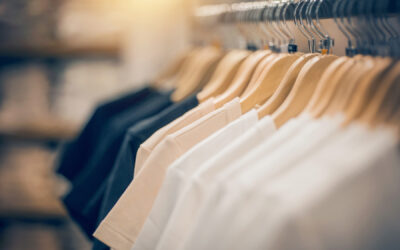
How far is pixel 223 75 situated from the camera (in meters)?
0.82

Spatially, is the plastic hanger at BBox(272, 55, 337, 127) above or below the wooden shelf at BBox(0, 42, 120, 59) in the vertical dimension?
above

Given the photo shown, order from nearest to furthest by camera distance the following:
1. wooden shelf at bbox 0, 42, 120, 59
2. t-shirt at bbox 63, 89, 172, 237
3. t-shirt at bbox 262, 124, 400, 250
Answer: t-shirt at bbox 262, 124, 400, 250 → t-shirt at bbox 63, 89, 172, 237 → wooden shelf at bbox 0, 42, 120, 59

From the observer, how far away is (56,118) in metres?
1.71

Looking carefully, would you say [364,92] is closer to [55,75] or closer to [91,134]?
Result: [91,134]

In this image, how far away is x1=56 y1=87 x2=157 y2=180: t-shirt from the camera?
102cm

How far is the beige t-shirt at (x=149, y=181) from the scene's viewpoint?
0.61m

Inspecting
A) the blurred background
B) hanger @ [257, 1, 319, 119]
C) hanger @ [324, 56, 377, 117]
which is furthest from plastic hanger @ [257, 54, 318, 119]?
the blurred background

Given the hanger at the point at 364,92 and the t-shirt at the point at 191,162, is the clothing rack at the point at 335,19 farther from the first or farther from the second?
the t-shirt at the point at 191,162

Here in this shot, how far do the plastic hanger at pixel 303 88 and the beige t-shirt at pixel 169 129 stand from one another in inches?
6.4

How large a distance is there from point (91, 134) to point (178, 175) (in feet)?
1.85

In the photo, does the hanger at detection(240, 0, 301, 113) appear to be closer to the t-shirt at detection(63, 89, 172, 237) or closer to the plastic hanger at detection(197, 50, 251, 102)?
the plastic hanger at detection(197, 50, 251, 102)

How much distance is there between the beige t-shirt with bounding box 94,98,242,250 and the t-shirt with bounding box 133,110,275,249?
0.05 m

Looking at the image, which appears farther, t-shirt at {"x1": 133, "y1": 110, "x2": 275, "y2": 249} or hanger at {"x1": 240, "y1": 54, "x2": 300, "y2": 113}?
hanger at {"x1": 240, "y1": 54, "x2": 300, "y2": 113}

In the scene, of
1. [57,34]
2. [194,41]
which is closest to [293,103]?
[194,41]
